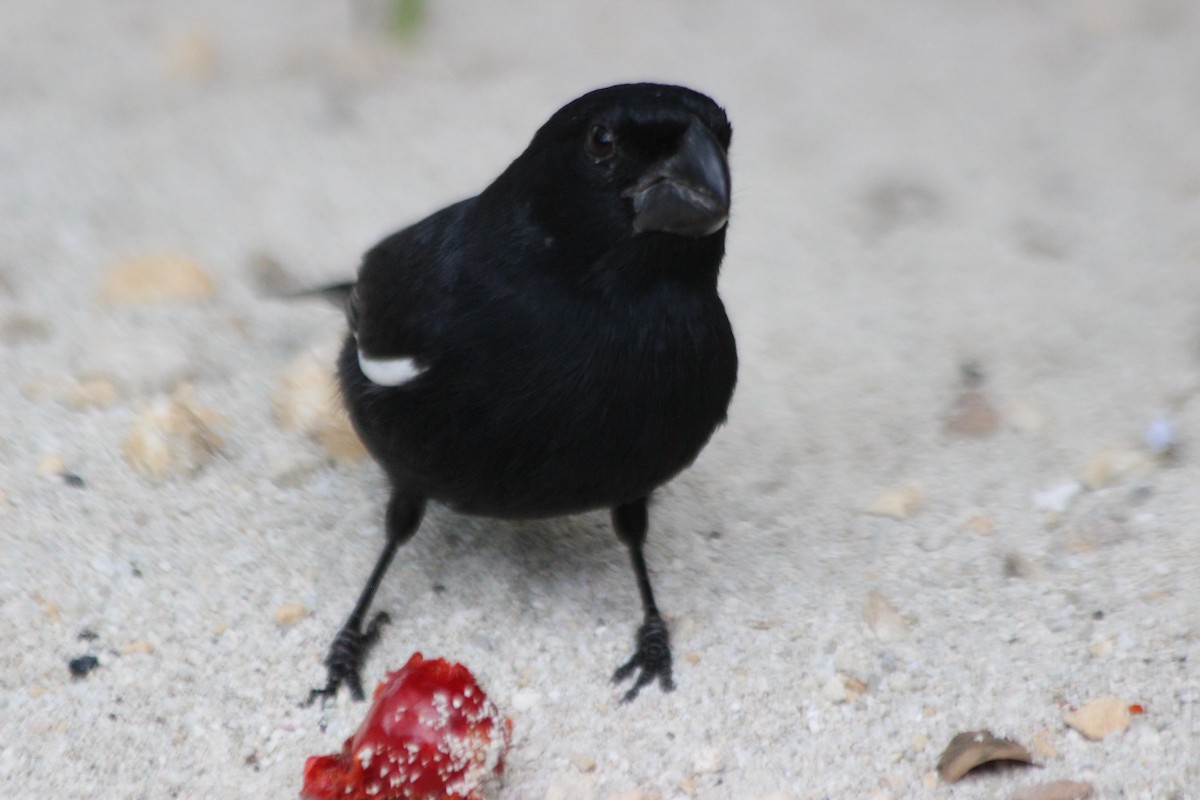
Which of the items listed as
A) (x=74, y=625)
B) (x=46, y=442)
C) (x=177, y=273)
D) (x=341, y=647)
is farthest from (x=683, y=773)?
(x=177, y=273)

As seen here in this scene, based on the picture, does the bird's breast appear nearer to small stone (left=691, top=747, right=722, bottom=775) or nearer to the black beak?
the black beak

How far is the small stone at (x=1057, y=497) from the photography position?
341 cm

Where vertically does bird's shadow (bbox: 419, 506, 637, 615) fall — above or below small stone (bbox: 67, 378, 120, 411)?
below

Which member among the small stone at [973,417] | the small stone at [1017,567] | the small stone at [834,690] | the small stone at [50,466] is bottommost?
the small stone at [973,417]

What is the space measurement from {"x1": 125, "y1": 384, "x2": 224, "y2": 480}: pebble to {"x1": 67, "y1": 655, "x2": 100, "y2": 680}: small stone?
584mm

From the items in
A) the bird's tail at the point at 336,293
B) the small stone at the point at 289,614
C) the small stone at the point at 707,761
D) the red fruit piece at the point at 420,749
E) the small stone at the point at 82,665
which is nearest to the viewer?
the red fruit piece at the point at 420,749

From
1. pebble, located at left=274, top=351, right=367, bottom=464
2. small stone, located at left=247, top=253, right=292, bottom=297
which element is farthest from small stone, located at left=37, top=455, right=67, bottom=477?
Result: small stone, located at left=247, top=253, right=292, bottom=297

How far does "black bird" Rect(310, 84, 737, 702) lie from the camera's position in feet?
8.45

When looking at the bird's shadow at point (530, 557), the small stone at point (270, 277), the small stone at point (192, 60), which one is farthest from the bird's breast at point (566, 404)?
the small stone at point (192, 60)

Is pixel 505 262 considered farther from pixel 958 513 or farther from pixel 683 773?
pixel 958 513

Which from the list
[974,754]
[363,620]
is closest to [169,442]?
[363,620]

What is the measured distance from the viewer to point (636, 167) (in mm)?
2580

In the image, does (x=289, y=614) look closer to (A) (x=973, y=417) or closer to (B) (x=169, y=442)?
(B) (x=169, y=442)

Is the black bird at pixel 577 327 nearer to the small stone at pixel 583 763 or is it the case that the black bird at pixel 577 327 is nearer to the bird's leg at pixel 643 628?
the bird's leg at pixel 643 628
